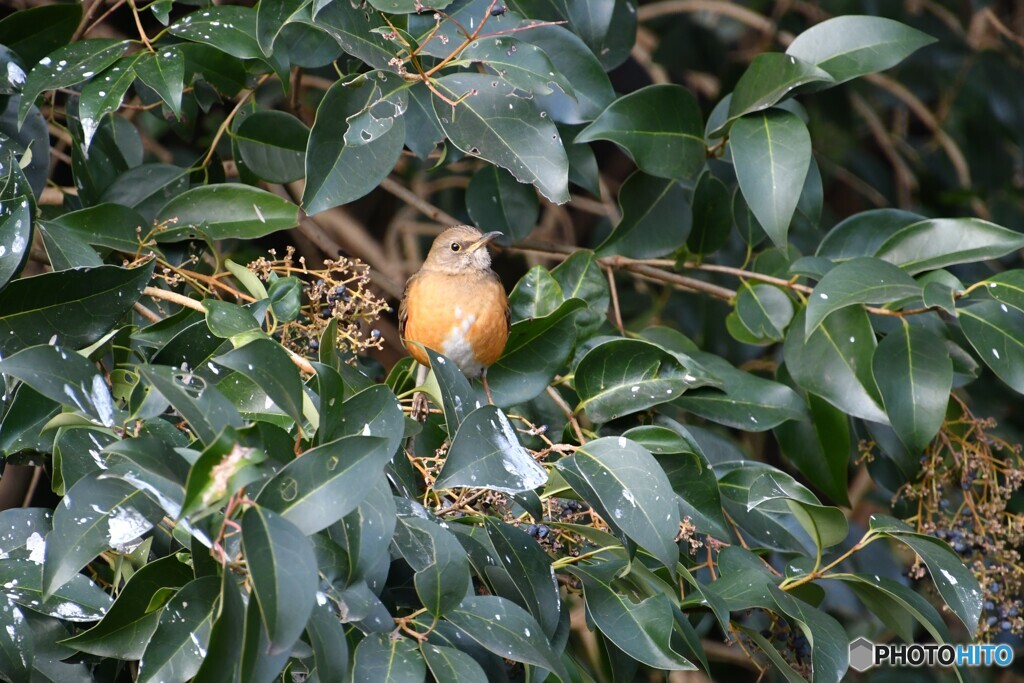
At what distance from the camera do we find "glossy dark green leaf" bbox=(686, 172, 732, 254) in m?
3.47

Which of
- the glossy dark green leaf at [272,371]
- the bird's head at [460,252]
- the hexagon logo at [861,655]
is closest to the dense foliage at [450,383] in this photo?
the glossy dark green leaf at [272,371]

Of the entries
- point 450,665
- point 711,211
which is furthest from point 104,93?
point 711,211

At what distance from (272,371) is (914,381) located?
6.17 ft

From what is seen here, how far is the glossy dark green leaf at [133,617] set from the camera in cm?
183

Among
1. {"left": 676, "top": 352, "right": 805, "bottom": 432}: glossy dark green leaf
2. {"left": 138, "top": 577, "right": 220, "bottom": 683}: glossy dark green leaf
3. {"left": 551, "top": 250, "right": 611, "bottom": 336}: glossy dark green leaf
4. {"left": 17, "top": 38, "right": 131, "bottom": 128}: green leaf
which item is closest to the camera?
{"left": 138, "top": 577, "right": 220, "bottom": 683}: glossy dark green leaf

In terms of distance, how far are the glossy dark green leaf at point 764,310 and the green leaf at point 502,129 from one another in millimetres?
1101

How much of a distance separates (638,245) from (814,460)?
91 centimetres

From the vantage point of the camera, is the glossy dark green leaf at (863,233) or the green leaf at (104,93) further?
the glossy dark green leaf at (863,233)

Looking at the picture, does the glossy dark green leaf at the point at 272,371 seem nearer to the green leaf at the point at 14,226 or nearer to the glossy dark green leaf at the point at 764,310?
the green leaf at the point at 14,226

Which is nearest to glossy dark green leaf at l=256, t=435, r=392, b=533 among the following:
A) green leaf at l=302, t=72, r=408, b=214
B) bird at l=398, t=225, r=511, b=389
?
green leaf at l=302, t=72, r=408, b=214

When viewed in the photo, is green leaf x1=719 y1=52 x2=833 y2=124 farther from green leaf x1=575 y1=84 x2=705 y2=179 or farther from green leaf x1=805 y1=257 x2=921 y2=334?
green leaf x1=805 y1=257 x2=921 y2=334

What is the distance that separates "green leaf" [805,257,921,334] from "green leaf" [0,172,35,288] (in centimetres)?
186

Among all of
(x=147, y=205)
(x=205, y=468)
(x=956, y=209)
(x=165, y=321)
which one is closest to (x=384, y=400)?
(x=205, y=468)

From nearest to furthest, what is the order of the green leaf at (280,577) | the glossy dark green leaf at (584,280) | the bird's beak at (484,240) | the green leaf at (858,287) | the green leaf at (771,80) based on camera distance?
the green leaf at (280,577) → the green leaf at (858,287) → the green leaf at (771,80) → the glossy dark green leaf at (584,280) → the bird's beak at (484,240)
